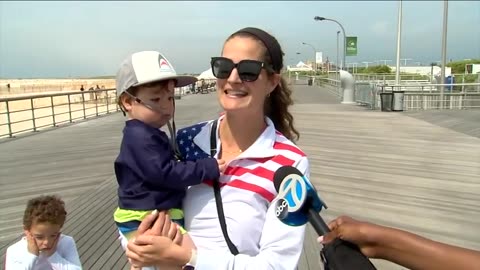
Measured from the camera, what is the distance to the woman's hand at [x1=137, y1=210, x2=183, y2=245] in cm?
152

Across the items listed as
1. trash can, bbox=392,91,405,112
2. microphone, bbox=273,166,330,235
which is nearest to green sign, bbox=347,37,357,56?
trash can, bbox=392,91,405,112

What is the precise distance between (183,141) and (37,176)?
627 cm

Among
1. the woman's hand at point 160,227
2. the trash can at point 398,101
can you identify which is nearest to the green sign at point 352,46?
the trash can at point 398,101

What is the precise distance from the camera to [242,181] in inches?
63.9

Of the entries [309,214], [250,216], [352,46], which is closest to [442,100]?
[352,46]

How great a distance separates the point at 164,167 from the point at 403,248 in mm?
915

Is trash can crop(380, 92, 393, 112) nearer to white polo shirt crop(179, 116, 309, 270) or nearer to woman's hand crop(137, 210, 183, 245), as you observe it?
white polo shirt crop(179, 116, 309, 270)

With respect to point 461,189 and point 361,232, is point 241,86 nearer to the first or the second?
point 361,232

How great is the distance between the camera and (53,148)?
9969 mm

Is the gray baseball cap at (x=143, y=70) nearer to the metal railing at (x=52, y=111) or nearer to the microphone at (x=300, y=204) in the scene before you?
the metal railing at (x=52, y=111)

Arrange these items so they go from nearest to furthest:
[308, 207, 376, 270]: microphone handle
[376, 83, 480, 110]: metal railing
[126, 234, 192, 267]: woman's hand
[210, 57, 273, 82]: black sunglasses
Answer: [308, 207, 376, 270]: microphone handle, [126, 234, 192, 267]: woman's hand, [210, 57, 273, 82]: black sunglasses, [376, 83, 480, 110]: metal railing

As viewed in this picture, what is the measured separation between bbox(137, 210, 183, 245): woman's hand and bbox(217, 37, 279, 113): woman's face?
1.55 feet

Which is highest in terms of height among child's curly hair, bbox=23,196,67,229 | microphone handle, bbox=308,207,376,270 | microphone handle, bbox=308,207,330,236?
A: microphone handle, bbox=308,207,330,236

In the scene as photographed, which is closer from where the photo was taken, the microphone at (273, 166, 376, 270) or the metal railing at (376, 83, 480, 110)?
the microphone at (273, 166, 376, 270)
